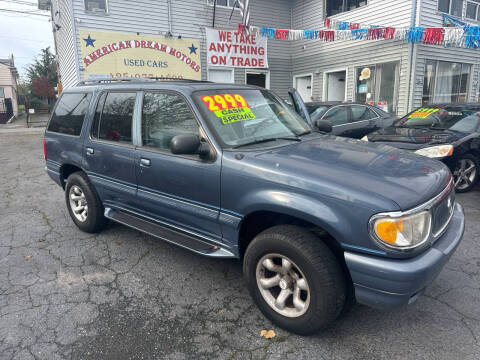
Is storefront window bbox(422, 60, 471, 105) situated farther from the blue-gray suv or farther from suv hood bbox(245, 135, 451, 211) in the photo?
suv hood bbox(245, 135, 451, 211)

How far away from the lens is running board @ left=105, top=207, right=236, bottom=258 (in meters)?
2.96

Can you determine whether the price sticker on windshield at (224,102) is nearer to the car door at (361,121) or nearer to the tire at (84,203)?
the tire at (84,203)

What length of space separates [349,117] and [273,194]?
6.51m

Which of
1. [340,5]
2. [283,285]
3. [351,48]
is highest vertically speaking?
A: [340,5]

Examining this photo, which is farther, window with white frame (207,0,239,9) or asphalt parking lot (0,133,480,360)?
window with white frame (207,0,239,9)

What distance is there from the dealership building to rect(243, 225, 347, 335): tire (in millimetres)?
10381

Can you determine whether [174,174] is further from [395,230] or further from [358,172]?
[395,230]

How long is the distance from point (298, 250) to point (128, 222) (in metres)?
2.07

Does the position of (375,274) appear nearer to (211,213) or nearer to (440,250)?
(440,250)

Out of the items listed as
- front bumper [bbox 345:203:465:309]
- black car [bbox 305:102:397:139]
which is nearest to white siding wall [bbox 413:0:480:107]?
black car [bbox 305:102:397:139]

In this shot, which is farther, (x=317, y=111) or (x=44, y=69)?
(x=44, y=69)

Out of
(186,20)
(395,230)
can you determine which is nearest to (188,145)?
(395,230)

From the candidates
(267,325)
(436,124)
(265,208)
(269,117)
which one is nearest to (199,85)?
(269,117)

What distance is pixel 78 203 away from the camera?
451cm
